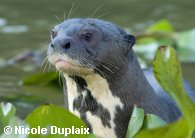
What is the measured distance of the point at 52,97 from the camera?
5766 mm

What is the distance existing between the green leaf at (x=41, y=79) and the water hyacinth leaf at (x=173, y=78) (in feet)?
9.73

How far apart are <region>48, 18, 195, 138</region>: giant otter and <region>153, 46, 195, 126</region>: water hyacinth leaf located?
2.20 feet

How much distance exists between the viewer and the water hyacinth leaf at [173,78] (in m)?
2.77

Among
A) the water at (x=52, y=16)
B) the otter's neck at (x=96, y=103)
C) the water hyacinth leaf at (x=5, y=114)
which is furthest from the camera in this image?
the water at (x=52, y=16)

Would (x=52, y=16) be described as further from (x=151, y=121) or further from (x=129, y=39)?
(x=151, y=121)

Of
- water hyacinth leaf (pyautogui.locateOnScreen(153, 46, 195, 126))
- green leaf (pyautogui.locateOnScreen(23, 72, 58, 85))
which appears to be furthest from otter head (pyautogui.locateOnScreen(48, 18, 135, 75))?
green leaf (pyautogui.locateOnScreen(23, 72, 58, 85))

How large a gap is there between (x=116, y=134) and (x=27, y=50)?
3.65 m

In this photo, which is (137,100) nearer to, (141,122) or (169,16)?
(141,122)

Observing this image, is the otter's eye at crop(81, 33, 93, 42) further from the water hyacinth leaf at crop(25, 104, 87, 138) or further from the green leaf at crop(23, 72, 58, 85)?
the green leaf at crop(23, 72, 58, 85)

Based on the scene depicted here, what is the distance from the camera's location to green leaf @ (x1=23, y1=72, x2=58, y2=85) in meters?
5.83

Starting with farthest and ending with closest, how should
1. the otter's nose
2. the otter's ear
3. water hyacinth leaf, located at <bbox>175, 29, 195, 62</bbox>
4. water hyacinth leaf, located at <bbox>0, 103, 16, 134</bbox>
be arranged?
water hyacinth leaf, located at <bbox>175, 29, 195, 62</bbox>, the otter's ear, the otter's nose, water hyacinth leaf, located at <bbox>0, 103, 16, 134</bbox>

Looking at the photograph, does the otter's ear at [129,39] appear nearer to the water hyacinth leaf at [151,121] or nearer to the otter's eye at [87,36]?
the otter's eye at [87,36]

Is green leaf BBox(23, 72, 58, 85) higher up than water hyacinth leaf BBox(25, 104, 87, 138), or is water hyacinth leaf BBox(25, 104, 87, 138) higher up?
green leaf BBox(23, 72, 58, 85)

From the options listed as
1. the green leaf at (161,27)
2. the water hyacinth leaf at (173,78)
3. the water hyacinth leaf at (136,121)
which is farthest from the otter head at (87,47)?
the green leaf at (161,27)
